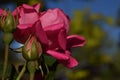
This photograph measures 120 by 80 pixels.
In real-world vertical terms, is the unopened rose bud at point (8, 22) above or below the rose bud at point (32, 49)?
above

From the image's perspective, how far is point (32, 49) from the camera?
41cm

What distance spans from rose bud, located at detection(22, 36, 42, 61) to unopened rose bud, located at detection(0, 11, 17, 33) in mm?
29

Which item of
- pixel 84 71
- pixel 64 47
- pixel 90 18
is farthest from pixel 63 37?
pixel 90 18

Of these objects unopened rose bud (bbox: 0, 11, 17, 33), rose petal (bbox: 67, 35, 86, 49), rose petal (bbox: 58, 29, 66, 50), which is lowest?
rose petal (bbox: 67, 35, 86, 49)

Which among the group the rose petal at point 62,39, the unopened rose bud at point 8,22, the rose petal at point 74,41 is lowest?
the rose petal at point 74,41

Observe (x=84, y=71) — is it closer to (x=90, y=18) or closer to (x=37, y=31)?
(x=90, y=18)

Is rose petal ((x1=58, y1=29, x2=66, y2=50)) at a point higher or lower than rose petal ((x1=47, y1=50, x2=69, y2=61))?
higher

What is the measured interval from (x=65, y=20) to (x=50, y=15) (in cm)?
2

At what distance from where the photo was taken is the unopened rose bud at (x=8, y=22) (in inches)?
16.8

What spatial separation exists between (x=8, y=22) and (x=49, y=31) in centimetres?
5

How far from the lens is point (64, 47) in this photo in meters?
0.42

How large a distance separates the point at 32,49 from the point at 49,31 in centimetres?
3

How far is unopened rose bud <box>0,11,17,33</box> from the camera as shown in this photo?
1.40 ft

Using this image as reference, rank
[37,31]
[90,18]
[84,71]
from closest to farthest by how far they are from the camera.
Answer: [37,31] < [84,71] < [90,18]
